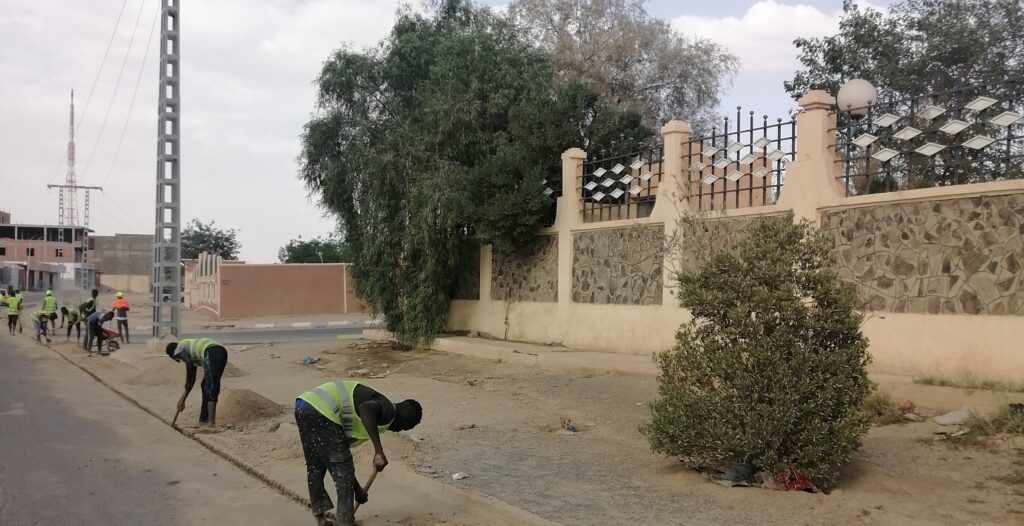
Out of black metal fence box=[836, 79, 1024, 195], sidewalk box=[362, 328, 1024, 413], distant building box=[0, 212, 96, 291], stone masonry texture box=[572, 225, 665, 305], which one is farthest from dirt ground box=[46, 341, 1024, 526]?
distant building box=[0, 212, 96, 291]

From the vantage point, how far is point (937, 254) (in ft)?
Answer: 31.6

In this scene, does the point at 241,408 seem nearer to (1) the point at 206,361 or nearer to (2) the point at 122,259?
(1) the point at 206,361

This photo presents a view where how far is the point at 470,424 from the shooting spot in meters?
10.0

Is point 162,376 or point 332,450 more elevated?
point 332,450

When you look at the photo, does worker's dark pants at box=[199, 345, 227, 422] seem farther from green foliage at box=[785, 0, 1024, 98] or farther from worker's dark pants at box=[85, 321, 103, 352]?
green foliage at box=[785, 0, 1024, 98]

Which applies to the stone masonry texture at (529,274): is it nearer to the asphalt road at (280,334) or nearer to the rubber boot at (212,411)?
the rubber boot at (212,411)

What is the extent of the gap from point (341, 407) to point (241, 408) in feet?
18.8

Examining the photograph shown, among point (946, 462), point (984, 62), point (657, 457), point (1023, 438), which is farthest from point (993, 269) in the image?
point (984, 62)

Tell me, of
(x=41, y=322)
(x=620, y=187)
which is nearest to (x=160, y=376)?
(x=620, y=187)

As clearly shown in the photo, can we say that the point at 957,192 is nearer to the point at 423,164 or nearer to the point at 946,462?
the point at 946,462

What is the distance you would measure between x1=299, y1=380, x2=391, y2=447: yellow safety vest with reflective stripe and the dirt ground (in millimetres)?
935

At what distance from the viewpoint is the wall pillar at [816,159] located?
10781mm

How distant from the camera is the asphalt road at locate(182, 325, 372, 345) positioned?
2516cm

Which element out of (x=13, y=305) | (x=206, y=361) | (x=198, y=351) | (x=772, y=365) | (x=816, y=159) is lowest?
(x=13, y=305)
